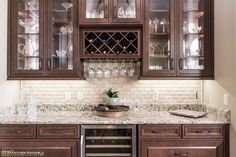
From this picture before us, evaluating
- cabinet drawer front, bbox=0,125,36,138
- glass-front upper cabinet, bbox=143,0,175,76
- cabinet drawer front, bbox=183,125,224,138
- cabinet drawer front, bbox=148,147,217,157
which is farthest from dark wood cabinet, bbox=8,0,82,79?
cabinet drawer front, bbox=183,125,224,138

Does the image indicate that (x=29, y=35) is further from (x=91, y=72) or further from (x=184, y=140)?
(x=184, y=140)

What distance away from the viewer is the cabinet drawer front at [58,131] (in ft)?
8.79

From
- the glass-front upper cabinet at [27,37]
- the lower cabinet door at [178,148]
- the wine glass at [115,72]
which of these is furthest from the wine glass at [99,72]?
the lower cabinet door at [178,148]

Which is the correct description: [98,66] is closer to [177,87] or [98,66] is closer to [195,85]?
[177,87]

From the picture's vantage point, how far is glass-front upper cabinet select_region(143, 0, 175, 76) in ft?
9.96

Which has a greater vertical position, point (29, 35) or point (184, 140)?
point (29, 35)

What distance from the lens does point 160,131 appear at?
2.69 m

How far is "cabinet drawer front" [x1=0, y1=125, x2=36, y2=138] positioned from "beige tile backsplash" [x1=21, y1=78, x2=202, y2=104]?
Result: 709 millimetres

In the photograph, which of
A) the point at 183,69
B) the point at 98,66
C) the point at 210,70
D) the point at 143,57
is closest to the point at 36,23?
the point at 98,66

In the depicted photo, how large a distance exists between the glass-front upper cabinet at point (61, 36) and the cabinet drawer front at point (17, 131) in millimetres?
727

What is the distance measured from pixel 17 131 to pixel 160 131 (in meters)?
1.51

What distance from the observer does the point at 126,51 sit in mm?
3078

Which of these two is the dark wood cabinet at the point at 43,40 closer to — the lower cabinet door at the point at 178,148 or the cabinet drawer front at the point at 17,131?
the cabinet drawer front at the point at 17,131

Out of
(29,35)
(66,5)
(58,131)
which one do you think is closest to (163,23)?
(66,5)
